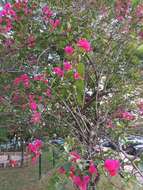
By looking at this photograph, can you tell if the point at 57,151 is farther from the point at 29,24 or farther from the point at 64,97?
the point at 29,24

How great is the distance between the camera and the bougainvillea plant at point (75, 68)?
4.84 meters

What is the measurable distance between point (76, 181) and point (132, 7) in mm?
3370

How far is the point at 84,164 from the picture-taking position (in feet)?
12.1

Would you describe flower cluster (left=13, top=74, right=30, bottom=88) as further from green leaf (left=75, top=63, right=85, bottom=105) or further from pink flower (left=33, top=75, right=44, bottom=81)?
green leaf (left=75, top=63, right=85, bottom=105)

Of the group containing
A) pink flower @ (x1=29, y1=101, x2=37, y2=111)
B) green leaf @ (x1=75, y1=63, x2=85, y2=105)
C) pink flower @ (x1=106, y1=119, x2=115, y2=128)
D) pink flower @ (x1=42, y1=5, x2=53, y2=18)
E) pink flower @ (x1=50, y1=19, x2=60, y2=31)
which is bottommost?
pink flower @ (x1=106, y1=119, x2=115, y2=128)

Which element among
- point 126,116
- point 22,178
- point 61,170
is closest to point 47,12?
point 126,116

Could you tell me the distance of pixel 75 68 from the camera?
15.2 feet

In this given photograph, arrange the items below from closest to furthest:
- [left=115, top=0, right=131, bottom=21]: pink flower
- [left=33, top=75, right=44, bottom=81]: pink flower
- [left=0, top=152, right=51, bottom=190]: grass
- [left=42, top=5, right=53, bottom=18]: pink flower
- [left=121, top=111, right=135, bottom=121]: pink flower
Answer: [left=33, top=75, right=44, bottom=81]: pink flower, [left=42, top=5, right=53, bottom=18]: pink flower, [left=121, top=111, right=135, bottom=121]: pink flower, [left=115, top=0, right=131, bottom=21]: pink flower, [left=0, top=152, right=51, bottom=190]: grass

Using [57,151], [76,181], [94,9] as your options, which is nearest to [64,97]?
[57,151]

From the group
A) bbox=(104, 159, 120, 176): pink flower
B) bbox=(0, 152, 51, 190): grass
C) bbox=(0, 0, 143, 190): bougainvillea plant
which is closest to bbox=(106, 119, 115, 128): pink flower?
bbox=(0, 0, 143, 190): bougainvillea plant

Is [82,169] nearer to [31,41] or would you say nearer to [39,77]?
[39,77]

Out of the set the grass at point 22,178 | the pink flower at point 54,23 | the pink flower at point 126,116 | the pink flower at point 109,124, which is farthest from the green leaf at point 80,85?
the grass at point 22,178

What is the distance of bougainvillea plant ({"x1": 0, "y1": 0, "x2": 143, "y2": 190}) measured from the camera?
15.9 ft

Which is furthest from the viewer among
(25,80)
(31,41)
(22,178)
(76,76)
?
(22,178)
